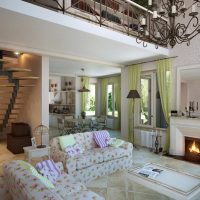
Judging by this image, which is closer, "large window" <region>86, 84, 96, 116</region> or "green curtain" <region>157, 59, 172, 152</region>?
"green curtain" <region>157, 59, 172, 152</region>

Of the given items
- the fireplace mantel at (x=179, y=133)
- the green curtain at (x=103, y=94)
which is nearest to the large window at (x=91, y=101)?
the green curtain at (x=103, y=94)

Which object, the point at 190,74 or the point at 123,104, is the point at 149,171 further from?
Result: the point at 123,104

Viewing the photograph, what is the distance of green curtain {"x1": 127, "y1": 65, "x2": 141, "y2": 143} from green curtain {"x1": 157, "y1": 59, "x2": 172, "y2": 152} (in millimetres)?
878

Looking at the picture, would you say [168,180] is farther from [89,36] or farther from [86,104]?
[86,104]

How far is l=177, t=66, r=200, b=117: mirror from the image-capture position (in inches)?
204

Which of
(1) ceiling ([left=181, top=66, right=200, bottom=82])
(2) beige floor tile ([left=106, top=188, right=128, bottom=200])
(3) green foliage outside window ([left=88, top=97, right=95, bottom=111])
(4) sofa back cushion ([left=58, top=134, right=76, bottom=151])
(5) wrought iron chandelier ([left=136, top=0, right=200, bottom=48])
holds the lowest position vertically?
(2) beige floor tile ([left=106, top=188, right=128, bottom=200])

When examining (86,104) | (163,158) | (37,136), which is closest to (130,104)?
(163,158)

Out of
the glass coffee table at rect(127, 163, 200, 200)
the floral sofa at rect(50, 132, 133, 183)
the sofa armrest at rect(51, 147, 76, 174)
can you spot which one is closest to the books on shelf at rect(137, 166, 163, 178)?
the glass coffee table at rect(127, 163, 200, 200)

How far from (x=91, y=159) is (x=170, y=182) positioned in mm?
1525

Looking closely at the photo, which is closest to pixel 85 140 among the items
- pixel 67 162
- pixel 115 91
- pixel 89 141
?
pixel 89 141

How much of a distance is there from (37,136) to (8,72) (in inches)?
75.8

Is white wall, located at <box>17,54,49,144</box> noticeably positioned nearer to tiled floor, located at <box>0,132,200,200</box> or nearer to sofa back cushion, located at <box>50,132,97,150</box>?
tiled floor, located at <box>0,132,200,200</box>

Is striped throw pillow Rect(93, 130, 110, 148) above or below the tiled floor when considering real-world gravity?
above

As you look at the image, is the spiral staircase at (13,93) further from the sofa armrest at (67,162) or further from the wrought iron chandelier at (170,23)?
the wrought iron chandelier at (170,23)
